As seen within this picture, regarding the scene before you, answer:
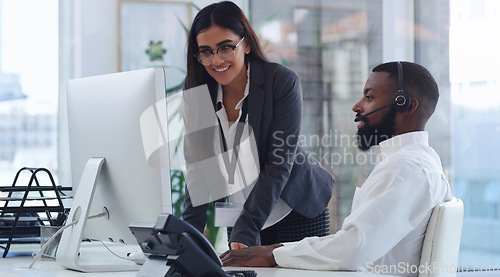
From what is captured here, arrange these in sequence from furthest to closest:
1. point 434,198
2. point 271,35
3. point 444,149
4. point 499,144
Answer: point 271,35, point 444,149, point 499,144, point 434,198

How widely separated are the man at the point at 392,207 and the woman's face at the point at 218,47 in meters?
0.50

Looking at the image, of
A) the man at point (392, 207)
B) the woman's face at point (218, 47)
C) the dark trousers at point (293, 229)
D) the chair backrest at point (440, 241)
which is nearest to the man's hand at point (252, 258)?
the man at point (392, 207)

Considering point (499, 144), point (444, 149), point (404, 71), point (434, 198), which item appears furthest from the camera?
point (444, 149)

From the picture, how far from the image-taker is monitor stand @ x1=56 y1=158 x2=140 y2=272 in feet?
4.99

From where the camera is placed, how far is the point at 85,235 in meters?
1.70

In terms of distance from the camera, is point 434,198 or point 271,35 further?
point 271,35

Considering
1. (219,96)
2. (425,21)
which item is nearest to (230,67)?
(219,96)

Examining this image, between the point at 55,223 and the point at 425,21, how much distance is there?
280 cm

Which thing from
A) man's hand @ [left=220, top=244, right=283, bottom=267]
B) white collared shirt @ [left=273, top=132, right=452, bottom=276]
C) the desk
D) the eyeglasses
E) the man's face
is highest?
the eyeglasses

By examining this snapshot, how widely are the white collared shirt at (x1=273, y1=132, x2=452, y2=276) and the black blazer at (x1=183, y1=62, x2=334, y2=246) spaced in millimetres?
309

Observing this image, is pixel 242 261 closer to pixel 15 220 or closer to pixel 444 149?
pixel 15 220

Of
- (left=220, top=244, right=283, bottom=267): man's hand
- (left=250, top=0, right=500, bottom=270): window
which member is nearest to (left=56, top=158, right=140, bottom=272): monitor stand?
(left=220, top=244, right=283, bottom=267): man's hand

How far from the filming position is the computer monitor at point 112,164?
143 cm

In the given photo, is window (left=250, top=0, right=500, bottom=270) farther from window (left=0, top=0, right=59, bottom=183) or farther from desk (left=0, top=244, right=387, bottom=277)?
desk (left=0, top=244, right=387, bottom=277)
